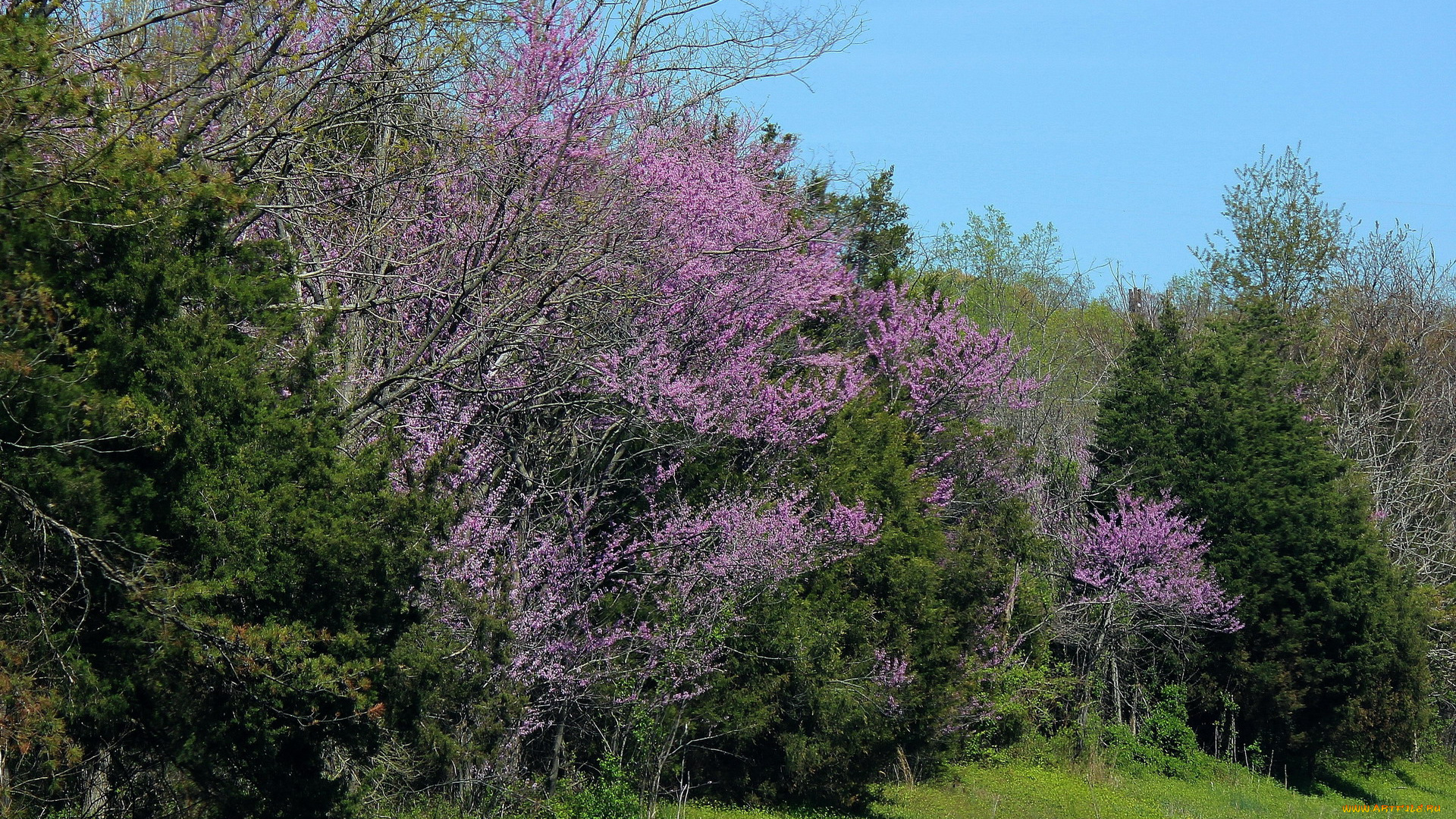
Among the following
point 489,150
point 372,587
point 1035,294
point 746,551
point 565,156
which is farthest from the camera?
point 1035,294

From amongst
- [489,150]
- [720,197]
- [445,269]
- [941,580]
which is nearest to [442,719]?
[445,269]

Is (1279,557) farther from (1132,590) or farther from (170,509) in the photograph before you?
(170,509)

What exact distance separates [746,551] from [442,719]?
12.6ft

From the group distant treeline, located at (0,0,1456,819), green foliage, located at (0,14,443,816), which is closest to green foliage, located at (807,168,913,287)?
distant treeline, located at (0,0,1456,819)

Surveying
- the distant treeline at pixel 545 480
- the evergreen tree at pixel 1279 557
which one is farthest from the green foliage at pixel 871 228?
the evergreen tree at pixel 1279 557

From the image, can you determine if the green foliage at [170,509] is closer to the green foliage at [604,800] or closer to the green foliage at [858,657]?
the green foliage at [604,800]

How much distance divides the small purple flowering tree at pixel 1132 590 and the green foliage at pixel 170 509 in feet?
61.7

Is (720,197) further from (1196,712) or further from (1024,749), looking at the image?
(1196,712)

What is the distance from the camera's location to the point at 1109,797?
21797mm

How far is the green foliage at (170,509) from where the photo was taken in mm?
6363

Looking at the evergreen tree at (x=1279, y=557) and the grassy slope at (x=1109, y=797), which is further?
the evergreen tree at (x=1279, y=557)

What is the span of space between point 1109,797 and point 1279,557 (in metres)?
7.30

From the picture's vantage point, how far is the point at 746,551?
519 inches

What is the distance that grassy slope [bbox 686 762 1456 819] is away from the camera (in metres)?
18.8
